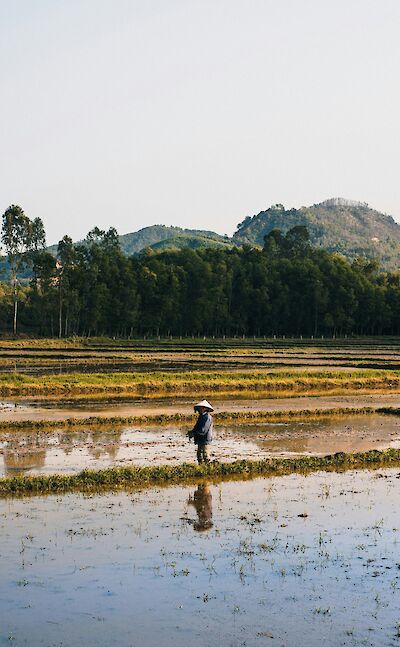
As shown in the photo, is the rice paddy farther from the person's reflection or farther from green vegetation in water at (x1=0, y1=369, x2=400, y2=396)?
green vegetation in water at (x1=0, y1=369, x2=400, y2=396)

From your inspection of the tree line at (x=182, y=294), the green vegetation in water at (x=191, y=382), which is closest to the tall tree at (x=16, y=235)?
the tree line at (x=182, y=294)

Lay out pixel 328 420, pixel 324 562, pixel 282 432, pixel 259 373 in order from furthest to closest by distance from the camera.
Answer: pixel 259 373, pixel 328 420, pixel 282 432, pixel 324 562

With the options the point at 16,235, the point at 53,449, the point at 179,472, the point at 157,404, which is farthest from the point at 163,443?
the point at 16,235

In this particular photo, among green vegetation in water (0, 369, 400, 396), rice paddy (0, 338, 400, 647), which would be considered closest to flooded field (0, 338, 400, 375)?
green vegetation in water (0, 369, 400, 396)

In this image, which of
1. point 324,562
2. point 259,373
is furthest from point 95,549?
point 259,373

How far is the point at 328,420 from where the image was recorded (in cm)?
3491

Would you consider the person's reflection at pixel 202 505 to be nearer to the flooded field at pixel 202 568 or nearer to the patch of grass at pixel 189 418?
the flooded field at pixel 202 568

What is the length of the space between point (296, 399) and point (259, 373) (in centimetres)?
808

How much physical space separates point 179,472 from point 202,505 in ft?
9.83

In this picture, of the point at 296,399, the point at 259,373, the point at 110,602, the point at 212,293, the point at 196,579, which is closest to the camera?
the point at 110,602

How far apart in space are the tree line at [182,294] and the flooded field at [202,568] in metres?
91.7

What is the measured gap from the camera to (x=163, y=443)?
27.4 metres

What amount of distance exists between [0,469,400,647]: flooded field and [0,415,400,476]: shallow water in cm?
409

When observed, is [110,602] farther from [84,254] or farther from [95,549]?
[84,254]
